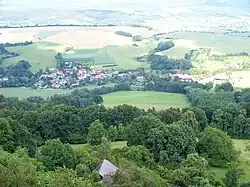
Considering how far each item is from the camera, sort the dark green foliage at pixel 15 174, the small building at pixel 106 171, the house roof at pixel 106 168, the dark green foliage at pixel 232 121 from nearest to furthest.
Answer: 1. the dark green foliage at pixel 15 174
2. the small building at pixel 106 171
3. the house roof at pixel 106 168
4. the dark green foliage at pixel 232 121

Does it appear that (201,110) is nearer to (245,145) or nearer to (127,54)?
(245,145)

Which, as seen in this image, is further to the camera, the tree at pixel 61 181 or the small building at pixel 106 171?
the small building at pixel 106 171

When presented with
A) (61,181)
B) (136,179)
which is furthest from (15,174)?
(136,179)

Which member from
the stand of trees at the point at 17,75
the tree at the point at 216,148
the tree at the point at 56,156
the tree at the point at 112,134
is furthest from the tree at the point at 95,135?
the stand of trees at the point at 17,75

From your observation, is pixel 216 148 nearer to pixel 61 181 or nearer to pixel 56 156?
pixel 56 156

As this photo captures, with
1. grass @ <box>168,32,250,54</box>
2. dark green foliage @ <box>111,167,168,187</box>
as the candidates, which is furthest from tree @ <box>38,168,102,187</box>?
grass @ <box>168,32,250,54</box>

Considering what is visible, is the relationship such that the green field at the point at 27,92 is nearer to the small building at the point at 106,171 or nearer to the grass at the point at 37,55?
the grass at the point at 37,55
